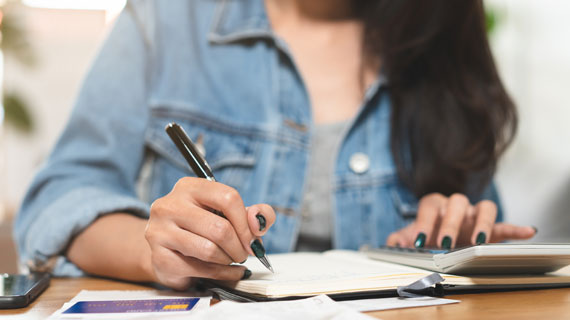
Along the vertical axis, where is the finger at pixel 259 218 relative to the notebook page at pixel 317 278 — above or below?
above

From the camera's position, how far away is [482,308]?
0.42 m

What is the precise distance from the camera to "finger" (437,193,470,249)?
61 centimetres

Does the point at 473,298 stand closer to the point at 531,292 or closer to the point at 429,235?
the point at 531,292

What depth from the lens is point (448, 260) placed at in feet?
1.61

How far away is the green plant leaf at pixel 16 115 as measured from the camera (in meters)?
3.12

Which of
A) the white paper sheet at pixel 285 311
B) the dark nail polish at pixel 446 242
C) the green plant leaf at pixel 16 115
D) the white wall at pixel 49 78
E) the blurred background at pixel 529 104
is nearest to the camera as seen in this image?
the white paper sheet at pixel 285 311

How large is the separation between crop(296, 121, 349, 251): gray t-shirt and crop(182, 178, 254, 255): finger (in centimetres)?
46

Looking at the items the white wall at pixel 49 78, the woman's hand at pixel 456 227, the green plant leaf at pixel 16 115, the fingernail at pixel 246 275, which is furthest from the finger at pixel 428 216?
the white wall at pixel 49 78


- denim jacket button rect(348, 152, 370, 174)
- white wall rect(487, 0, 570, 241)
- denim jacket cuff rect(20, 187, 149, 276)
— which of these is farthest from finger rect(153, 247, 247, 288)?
white wall rect(487, 0, 570, 241)

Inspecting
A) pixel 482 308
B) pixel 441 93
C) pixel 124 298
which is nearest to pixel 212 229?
pixel 124 298

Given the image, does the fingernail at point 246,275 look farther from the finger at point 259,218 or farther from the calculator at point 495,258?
the calculator at point 495,258

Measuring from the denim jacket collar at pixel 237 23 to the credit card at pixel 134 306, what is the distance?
0.64 m

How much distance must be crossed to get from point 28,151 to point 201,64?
3623 millimetres

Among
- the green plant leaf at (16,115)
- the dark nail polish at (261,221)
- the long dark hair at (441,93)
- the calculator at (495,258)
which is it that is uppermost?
the green plant leaf at (16,115)
